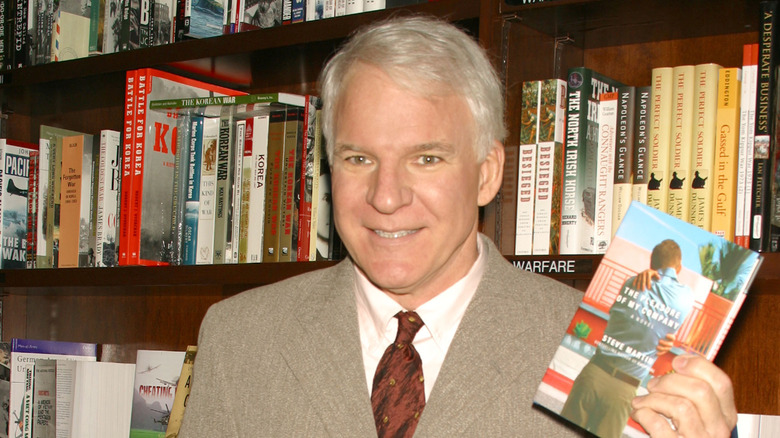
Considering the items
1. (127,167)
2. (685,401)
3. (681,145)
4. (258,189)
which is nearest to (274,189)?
(258,189)

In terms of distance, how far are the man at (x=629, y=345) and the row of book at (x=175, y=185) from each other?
0.88 metres

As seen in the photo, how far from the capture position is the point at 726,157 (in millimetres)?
1521

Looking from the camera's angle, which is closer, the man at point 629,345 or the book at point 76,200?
the man at point 629,345

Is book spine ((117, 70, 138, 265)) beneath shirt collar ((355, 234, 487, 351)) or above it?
above

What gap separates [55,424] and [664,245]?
192cm

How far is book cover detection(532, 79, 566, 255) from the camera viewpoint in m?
1.66

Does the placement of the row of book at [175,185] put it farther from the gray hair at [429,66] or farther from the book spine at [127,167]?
the gray hair at [429,66]

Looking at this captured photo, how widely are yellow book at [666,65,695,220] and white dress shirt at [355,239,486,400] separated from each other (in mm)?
341

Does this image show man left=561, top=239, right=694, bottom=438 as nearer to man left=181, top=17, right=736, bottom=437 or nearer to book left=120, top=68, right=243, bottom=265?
man left=181, top=17, right=736, bottom=437

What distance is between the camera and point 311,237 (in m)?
1.99

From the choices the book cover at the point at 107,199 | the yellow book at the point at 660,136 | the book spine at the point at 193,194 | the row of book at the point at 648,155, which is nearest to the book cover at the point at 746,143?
the row of book at the point at 648,155

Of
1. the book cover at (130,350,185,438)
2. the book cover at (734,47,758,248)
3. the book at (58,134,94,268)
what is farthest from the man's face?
the book at (58,134,94,268)

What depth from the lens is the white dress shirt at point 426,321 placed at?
1.48m

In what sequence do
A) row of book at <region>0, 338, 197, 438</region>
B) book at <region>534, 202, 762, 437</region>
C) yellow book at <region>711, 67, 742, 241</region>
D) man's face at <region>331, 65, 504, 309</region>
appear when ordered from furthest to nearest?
row of book at <region>0, 338, 197, 438</region>
yellow book at <region>711, 67, 742, 241</region>
man's face at <region>331, 65, 504, 309</region>
book at <region>534, 202, 762, 437</region>
